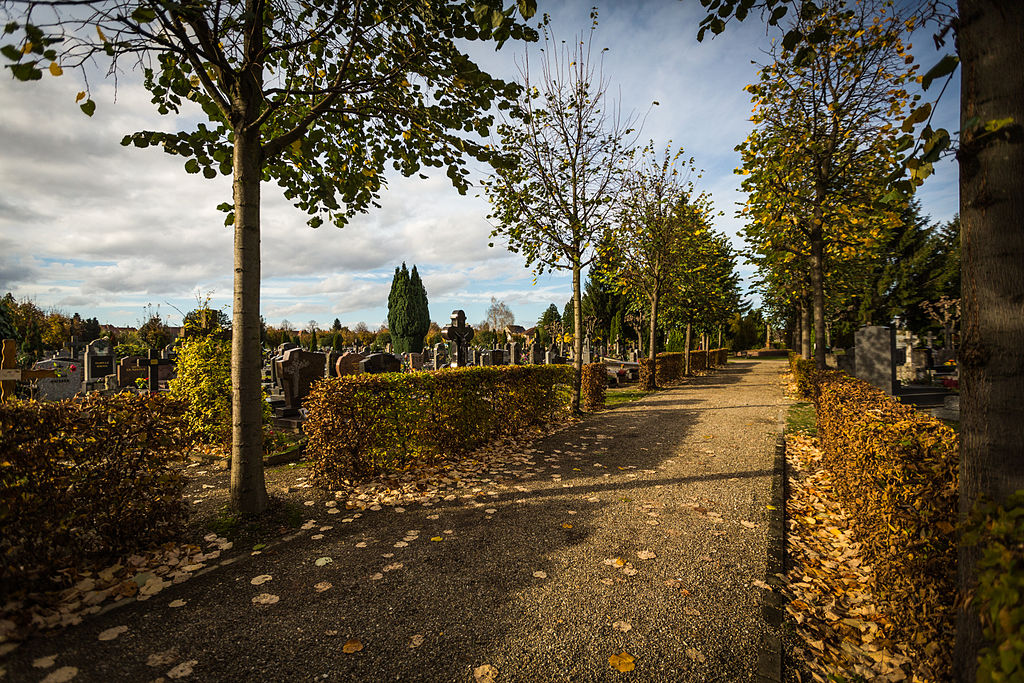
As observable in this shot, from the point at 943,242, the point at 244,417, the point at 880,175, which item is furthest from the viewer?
the point at 943,242

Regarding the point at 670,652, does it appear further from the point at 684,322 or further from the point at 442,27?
the point at 684,322

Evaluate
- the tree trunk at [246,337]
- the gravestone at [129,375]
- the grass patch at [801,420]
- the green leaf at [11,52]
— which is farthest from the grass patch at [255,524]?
the gravestone at [129,375]

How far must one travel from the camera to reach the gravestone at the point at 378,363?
35.4ft

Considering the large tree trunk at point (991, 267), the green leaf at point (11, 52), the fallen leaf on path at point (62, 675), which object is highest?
the green leaf at point (11, 52)

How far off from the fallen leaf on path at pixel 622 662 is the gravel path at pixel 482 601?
4cm

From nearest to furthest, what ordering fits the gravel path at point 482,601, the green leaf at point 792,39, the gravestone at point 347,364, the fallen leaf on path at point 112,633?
the gravel path at point 482,601, the fallen leaf on path at point 112,633, the green leaf at point 792,39, the gravestone at point 347,364

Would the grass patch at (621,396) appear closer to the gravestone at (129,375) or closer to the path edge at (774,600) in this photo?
the path edge at (774,600)

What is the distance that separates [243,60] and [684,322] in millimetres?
25317

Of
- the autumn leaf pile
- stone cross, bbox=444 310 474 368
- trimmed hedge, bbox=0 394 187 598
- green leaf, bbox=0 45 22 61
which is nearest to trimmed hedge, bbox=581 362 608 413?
stone cross, bbox=444 310 474 368

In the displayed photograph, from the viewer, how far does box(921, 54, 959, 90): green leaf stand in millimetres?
2315

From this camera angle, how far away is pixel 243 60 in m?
4.82

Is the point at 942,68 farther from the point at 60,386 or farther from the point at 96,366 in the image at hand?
the point at 96,366

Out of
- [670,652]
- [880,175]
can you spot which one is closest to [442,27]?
[670,652]

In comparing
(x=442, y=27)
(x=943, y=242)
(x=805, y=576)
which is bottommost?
(x=805, y=576)
